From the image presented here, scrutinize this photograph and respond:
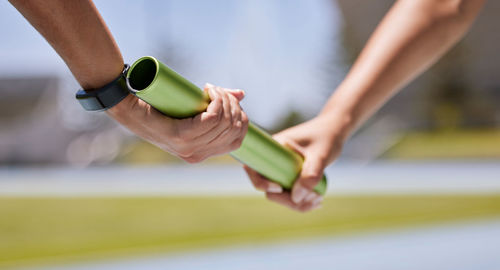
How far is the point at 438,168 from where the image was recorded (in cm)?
800

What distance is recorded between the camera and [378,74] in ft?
3.83

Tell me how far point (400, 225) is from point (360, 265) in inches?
62.8

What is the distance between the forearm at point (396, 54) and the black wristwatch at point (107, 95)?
0.53 m

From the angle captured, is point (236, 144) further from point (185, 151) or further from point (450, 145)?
point (450, 145)

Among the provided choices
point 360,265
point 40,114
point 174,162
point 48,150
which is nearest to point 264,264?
point 360,265

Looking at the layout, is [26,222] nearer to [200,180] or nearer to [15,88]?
[200,180]

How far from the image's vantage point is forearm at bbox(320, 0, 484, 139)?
1.17 m

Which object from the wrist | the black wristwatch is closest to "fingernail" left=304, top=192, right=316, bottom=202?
the wrist

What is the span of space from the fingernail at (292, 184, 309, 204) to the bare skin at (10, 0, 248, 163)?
226 mm

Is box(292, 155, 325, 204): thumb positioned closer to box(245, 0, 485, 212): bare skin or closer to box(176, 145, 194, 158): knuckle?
box(245, 0, 485, 212): bare skin

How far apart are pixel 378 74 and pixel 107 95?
64cm

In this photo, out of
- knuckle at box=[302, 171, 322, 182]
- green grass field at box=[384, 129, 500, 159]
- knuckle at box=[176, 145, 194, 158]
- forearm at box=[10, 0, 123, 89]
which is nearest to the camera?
forearm at box=[10, 0, 123, 89]

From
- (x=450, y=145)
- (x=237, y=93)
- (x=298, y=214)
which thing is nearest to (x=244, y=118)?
(x=237, y=93)

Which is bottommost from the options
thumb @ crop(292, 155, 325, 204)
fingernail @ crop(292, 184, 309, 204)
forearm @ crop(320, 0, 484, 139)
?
fingernail @ crop(292, 184, 309, 204)
